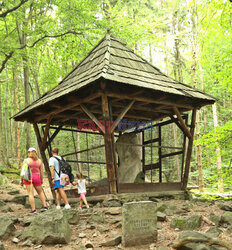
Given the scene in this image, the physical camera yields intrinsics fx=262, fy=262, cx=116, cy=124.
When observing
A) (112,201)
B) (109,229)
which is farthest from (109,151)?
(109,229)

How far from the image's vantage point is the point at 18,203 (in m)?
8.05

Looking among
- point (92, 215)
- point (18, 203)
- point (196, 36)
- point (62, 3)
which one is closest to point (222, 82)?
point (196, 36)

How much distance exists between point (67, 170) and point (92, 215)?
57.9 inches

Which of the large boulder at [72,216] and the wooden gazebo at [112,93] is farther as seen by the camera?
the wooden gazebo at [112,93]

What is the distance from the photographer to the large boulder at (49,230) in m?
4.00

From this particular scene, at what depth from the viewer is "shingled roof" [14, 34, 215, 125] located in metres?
6.14

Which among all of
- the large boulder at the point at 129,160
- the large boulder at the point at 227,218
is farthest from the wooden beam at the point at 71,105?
the large boulder at the point at 227,218

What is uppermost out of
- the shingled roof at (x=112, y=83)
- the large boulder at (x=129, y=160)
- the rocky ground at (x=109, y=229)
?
the shingled roof at (x=112, y=83)

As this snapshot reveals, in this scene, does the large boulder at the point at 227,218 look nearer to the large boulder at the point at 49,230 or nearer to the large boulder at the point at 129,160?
the large boulder at the point at 49,230

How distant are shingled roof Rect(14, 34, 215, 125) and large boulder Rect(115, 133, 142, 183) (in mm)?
2454

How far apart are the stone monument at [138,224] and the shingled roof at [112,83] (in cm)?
281

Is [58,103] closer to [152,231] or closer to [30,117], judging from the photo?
[30,117]

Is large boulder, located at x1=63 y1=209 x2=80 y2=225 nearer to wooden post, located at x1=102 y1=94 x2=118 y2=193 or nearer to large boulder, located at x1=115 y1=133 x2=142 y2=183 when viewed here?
wooden post, located at x1=102 y1=94 x2=118 y2=193

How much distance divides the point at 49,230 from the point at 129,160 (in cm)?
600
